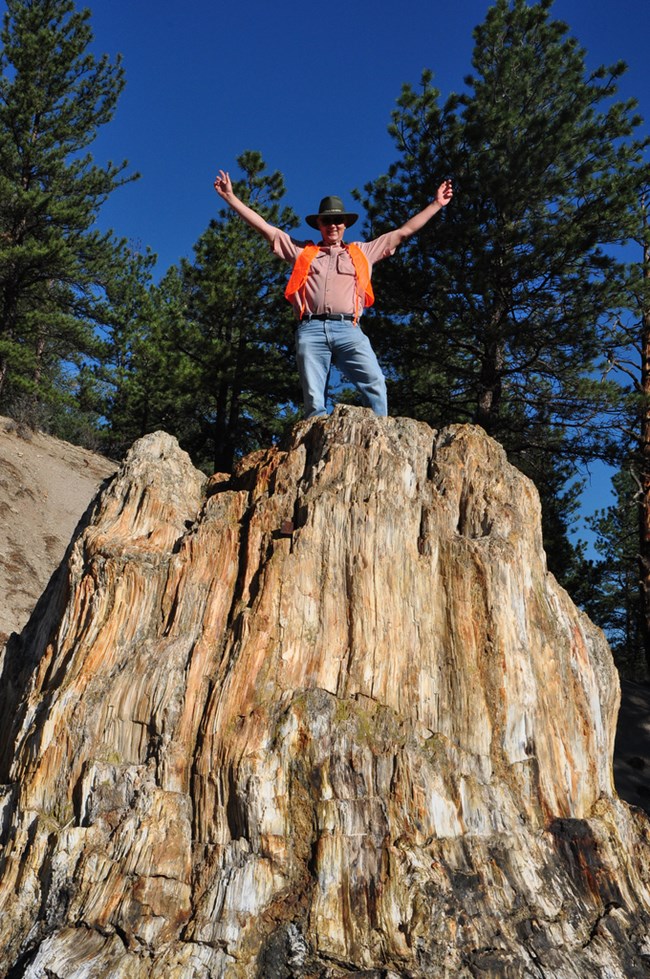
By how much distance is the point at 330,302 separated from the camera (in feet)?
22.7

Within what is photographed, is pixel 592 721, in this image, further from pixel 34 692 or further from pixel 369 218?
pixel 369 218

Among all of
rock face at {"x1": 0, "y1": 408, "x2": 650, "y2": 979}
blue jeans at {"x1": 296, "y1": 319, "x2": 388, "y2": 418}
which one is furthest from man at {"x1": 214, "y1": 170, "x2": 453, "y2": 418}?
rock face at {"x1": 0, "y1": 408, "x2": 650, "y2": 979}

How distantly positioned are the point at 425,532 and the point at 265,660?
143cm

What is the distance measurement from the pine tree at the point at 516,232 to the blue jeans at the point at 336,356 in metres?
6.95

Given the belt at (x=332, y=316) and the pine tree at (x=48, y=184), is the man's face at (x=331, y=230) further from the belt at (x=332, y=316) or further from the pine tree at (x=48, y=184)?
the pine tree at (x=48, y=184)

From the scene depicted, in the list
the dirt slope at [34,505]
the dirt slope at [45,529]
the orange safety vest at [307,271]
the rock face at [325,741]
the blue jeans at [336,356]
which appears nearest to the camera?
the rock face at [325,741]

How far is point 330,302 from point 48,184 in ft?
58.3

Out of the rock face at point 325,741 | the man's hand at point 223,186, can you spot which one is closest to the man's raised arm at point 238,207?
the man's hand at point 223,186

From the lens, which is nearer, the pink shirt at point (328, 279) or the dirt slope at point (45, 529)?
the pink shirt at point (328, 279)

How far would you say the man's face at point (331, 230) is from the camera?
7070 mm

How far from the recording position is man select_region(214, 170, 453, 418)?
6906 millimetres

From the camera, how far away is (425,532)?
5.63 meters

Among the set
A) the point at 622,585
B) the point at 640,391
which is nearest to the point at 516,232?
the point at 640,391

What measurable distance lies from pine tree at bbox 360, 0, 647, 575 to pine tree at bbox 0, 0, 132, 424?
10.2 metres
